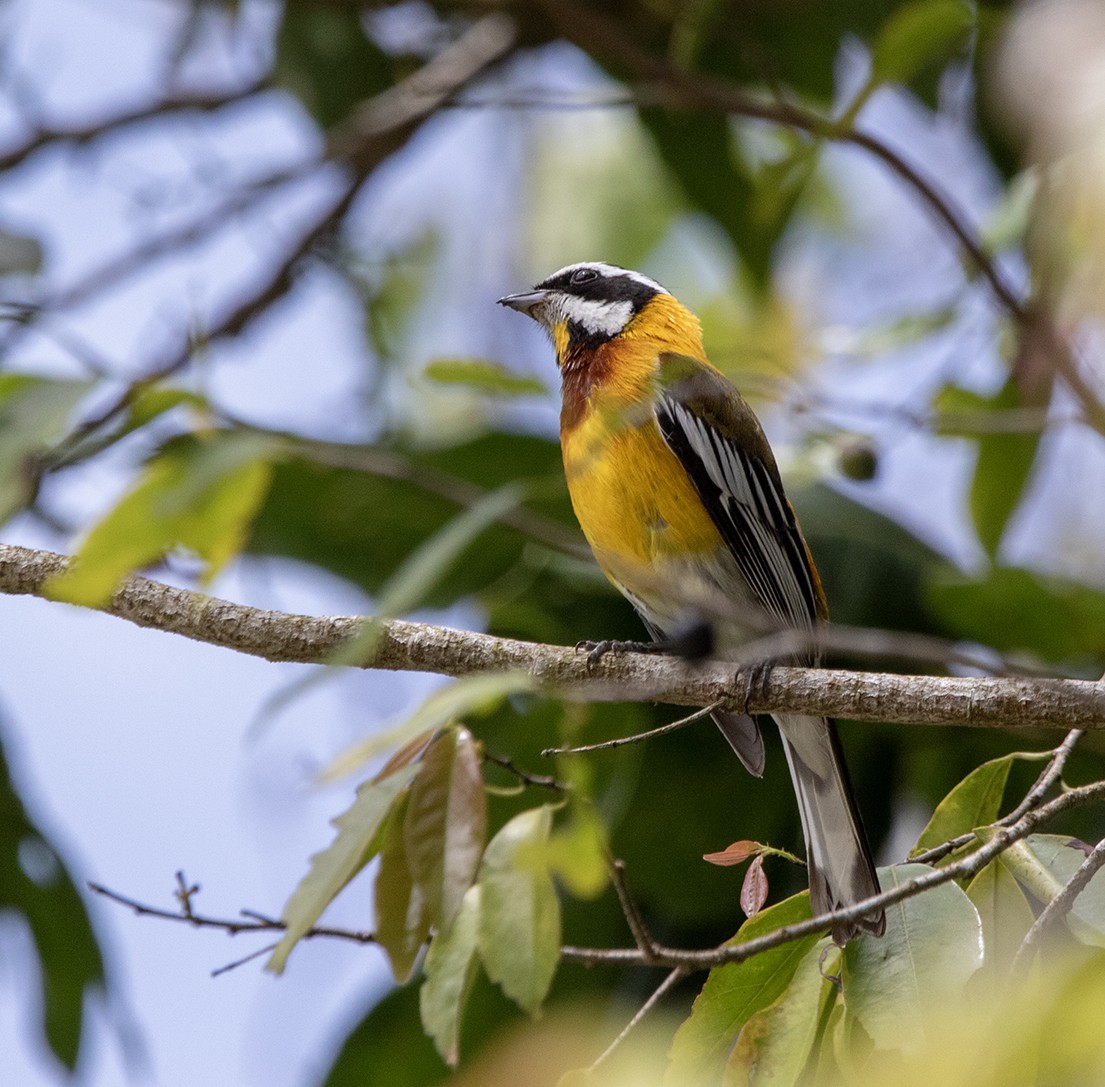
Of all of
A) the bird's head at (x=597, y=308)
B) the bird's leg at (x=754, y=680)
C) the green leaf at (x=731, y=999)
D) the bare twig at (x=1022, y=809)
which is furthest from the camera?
the bird's head at (x=597, y=308)

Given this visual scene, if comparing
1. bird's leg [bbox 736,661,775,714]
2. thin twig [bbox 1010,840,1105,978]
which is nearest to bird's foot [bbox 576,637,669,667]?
bird's leg [bbox 736,661,775,714]

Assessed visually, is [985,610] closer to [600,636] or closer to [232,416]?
[600,636]

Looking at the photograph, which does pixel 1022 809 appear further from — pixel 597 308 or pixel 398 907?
pixel 597 308

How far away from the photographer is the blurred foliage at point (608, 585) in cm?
147

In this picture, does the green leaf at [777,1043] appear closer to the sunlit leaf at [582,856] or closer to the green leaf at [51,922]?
the sunlit leaf at [582,856]

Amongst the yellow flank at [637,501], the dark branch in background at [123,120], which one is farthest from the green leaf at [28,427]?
the dark branch in background at [123,120]

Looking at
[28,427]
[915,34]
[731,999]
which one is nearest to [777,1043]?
[731,999]

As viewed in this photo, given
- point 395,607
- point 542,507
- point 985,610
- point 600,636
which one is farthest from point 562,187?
point 395,607

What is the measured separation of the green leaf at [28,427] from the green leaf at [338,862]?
573 mm

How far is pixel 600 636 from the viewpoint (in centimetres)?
413

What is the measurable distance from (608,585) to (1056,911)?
2.39 metres

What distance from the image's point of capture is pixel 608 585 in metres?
4.07

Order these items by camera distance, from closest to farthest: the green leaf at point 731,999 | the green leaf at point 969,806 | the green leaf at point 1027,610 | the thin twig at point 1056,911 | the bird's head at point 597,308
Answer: the thin twig at point 1056,911 → the green leaf at point 731,999 → the green leaf at point 969,806 → the green leaf at point 1027,610 → the bird's head at point 597,308

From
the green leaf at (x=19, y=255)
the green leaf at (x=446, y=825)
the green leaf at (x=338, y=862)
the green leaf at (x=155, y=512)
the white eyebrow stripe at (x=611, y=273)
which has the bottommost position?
the white eyebrow stripe at (x=611, y=273)
